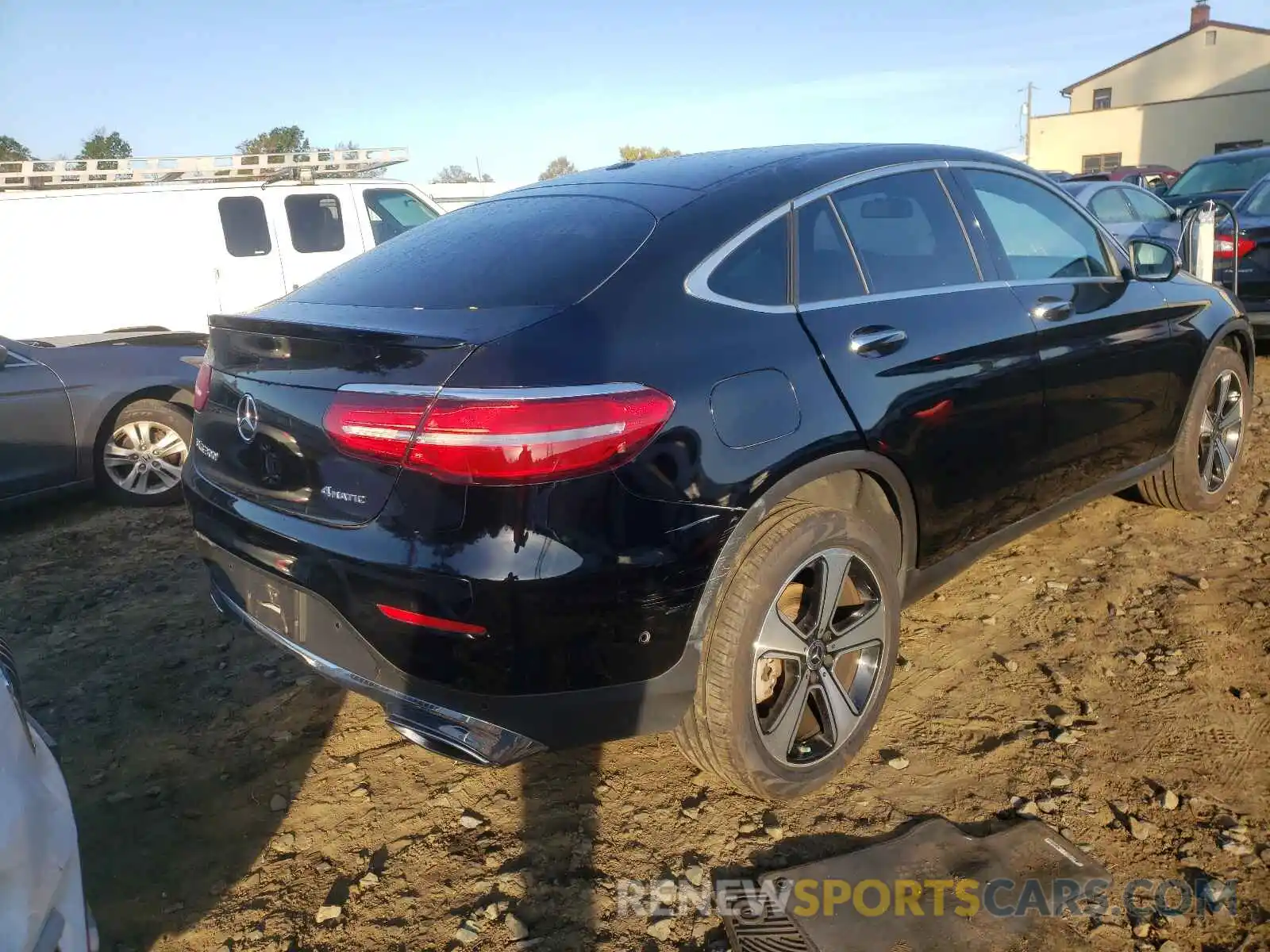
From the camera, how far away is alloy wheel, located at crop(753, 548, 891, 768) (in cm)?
254

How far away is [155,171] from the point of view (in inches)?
370

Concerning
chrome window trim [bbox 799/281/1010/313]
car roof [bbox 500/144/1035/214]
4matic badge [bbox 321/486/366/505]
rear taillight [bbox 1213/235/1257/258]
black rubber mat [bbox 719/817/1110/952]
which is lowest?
black rubber mat [bbox 719/817/1110/952]

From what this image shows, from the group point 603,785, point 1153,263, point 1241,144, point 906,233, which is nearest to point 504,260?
point 906,233

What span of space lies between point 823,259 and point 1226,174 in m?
12.5

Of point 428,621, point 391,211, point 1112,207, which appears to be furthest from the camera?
point 1112,207

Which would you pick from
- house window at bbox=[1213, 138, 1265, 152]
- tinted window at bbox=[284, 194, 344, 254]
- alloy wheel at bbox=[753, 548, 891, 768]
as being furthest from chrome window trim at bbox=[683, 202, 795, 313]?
house window at bbox=[1213, 138, 1265, 152]

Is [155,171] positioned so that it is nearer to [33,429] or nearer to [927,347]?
[33,429]

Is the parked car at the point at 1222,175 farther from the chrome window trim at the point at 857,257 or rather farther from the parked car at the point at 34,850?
the parked car at the point at 34,850

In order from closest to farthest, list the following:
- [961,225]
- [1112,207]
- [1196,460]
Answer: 1. [961,225]
2. [1196,460]
3. [1112,207]

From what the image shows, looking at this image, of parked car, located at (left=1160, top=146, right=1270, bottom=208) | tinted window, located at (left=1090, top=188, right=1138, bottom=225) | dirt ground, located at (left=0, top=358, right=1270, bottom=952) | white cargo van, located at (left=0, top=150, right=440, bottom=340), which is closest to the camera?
dirt ground, located at (left=0, top=358, right=1270, bottom=952)

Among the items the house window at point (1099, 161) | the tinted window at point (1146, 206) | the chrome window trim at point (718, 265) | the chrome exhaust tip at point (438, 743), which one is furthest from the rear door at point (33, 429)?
the house window at point (1099, 161)

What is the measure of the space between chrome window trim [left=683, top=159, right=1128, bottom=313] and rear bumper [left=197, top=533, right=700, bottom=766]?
0.90 metres

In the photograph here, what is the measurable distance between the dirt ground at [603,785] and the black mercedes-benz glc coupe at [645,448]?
0.31 metres

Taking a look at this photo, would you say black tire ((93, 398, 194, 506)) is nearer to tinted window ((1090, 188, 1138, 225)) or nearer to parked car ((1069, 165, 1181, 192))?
tinted window ((1090, 188, 1138, 225))
